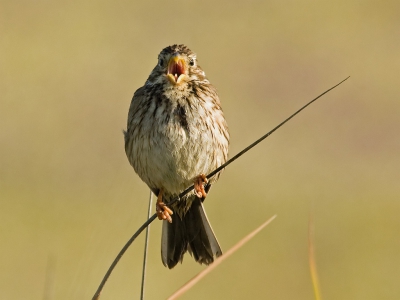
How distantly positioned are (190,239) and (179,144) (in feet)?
2.46

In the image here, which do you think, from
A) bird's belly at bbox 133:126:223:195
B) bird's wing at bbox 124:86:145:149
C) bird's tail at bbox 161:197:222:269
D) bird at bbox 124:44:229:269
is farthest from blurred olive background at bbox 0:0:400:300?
bird's belly at bbox 133:126:223:195

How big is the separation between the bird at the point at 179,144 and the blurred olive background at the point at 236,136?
7.02 ft

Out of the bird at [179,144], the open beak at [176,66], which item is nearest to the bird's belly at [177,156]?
the bird at [179,144]

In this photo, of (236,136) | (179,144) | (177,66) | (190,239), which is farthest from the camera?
(236,136)

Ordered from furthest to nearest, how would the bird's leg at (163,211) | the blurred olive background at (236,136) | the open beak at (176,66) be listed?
the blurred olive background at (236,136) < the open beak at (176,66) < the bird's leg at (163,211)

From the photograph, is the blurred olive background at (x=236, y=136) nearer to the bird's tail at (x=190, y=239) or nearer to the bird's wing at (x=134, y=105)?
the bird's tail at (x=190, y=239)

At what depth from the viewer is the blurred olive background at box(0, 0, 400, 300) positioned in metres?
13.5

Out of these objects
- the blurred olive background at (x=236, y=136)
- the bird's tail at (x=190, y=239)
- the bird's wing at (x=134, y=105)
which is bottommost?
the bird's tail at (x=190, y=239)

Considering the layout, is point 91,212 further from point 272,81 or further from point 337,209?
point 272,81

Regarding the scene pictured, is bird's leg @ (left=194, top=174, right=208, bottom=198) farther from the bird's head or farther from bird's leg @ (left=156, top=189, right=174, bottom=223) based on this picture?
the bird's head

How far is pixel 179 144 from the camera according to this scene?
5.78 meters

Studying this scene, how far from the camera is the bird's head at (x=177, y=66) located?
605 centimetres

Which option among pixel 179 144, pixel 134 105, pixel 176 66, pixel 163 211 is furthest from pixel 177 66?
pixel 163 211

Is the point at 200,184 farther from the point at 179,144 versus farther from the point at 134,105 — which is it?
the point at 134,105
